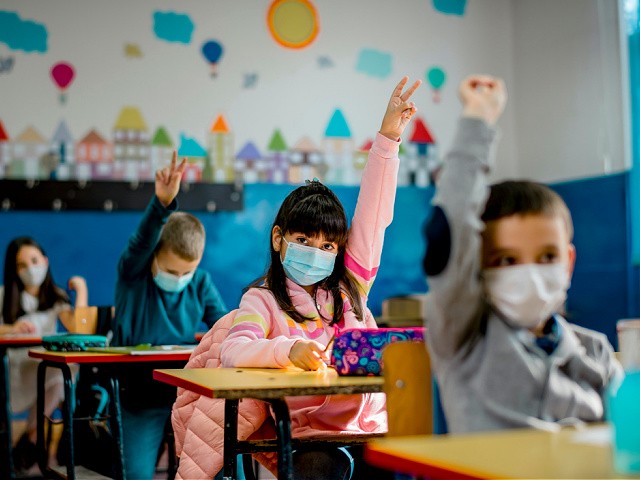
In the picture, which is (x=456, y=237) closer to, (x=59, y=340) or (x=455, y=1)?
(x=59, y=340)

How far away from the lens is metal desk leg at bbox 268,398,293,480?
1656 millimetres

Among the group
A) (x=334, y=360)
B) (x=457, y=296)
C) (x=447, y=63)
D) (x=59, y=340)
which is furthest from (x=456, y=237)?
(x=447, y=63)

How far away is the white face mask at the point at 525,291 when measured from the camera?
→ 1253 mm

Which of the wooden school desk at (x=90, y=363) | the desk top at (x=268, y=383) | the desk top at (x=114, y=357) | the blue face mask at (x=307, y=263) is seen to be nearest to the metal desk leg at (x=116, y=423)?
the wooden school desk at (x=90, y=363)

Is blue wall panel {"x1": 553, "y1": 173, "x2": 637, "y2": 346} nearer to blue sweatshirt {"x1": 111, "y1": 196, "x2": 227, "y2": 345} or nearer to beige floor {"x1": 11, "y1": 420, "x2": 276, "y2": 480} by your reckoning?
beige floor {"x1": 11, "y1": 420, "x2": 276, "y2": 480}

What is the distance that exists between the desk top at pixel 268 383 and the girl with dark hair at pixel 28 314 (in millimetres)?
2816

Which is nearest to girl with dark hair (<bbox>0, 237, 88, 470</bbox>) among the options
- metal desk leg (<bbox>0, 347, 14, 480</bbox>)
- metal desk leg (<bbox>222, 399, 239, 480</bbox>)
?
metal desk leg (<bbox>0, 347, 14, 480</bbox>)

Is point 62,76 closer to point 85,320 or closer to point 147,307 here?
point 85,320

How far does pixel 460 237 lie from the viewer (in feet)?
4.01

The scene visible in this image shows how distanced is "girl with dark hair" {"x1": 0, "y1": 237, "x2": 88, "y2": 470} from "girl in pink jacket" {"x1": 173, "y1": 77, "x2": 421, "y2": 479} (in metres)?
2.49

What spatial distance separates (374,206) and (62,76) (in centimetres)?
358

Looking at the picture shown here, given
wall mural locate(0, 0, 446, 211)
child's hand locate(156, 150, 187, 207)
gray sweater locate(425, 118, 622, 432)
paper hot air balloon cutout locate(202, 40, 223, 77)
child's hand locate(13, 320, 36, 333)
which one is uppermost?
paper hot air balloon cutout locate(202, 40, 223, 77)

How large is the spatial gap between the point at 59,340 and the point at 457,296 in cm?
209

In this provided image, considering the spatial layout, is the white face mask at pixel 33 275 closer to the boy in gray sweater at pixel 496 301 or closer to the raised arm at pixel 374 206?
the raised arm at pixel 374 206
